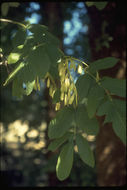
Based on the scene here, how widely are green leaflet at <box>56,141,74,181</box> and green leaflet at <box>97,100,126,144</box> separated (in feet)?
0.69

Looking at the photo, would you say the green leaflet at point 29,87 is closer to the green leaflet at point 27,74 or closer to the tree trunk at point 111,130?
the green leaflet at point 27,74

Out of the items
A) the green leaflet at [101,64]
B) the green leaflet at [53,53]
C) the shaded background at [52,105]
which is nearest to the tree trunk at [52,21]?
the shaded background at [52,105]

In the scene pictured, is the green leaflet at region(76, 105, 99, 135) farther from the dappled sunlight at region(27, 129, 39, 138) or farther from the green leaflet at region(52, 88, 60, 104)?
the dappled sunlight at region(27, 129, 39, 138)

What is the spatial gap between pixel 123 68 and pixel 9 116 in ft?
7.10

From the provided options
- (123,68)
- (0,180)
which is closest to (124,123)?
(123,68)

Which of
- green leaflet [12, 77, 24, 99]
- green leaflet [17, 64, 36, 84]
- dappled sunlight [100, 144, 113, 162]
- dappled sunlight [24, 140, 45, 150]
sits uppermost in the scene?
green leaflet [17, 64, 36, 84]

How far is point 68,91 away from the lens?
1.25 m

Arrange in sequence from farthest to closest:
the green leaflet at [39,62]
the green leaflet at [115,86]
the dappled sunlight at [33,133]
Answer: the dappled sunlight at [33,133] < the green leaflet at [115,86] < the green leaflet at [39,62]

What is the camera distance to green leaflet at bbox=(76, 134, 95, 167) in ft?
4.10

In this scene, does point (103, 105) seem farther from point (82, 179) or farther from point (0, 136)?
point (0, 136)

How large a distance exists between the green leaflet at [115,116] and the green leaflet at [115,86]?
6cm

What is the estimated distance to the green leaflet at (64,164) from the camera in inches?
47.6

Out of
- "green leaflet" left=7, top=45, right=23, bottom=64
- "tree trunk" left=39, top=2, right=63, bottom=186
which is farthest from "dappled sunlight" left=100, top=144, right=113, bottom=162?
"green leaflet" left=7, top=45, right=23, bottom=64

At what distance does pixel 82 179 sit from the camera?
372 cm
